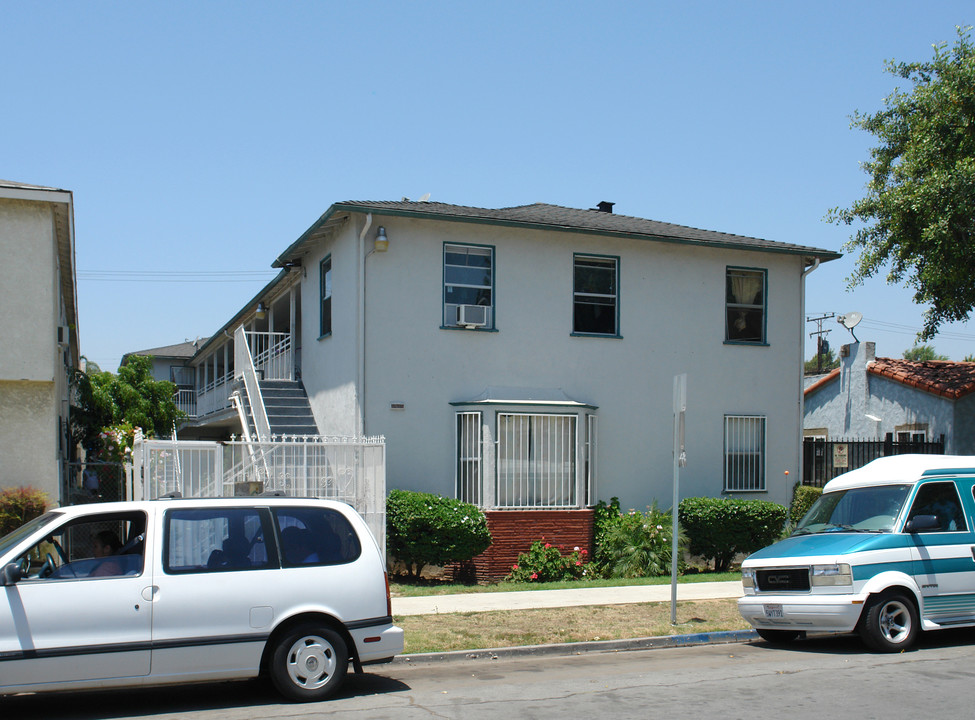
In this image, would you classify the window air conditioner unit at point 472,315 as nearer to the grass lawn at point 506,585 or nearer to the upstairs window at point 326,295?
the upstairs window at point 326,295

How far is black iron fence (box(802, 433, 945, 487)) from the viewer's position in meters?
19.5

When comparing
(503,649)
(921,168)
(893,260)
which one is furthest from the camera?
(893,260)

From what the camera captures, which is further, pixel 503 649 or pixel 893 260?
pixel 893 260

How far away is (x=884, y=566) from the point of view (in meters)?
9.64

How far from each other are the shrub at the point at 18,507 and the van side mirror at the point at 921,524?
11.3 m

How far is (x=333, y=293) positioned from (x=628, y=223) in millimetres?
6158

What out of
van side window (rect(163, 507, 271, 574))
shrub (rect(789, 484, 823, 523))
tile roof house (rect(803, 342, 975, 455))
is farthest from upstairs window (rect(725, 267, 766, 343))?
van side window (rect(163, 507, 271, 574))

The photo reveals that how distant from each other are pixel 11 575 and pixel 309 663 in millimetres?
2317

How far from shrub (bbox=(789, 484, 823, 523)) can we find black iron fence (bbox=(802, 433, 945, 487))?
94 centimetres

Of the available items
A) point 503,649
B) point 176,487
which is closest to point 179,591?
point 503,649

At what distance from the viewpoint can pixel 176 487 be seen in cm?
1245

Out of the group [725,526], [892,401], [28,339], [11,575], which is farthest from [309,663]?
[892,401]

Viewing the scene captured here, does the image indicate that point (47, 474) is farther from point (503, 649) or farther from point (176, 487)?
point (503, 649)

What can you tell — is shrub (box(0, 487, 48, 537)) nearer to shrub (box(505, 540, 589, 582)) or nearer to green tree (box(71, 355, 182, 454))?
green tree (box(71, 355, 182, 454))
